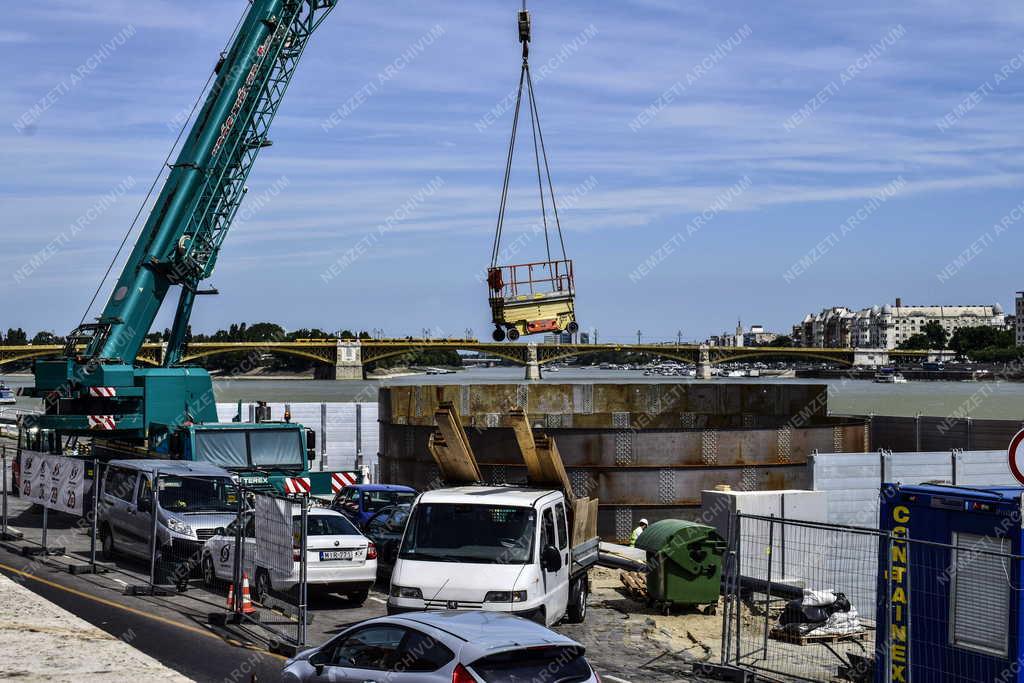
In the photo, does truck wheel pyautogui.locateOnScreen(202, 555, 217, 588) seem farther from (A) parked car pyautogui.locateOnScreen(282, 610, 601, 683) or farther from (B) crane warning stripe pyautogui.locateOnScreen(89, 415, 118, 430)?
(B) crane warning stripe pyautogui.locateOnScreen(89, 415, 118, 430)

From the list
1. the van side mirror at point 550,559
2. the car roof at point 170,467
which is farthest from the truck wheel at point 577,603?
the car roof at point 170,467

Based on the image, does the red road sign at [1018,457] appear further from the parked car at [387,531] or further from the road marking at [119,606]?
the parked car at [387,531]

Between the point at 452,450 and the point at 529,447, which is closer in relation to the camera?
the point at 529,447

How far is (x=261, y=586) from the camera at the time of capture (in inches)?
587

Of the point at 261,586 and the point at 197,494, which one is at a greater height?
the point at 197,494

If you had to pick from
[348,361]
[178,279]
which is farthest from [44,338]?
[178,279]

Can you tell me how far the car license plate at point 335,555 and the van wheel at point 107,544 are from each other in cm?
561

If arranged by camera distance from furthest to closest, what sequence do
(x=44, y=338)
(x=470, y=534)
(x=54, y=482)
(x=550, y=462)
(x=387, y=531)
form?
(x=44, y=338)
(x=54, y=482)
(x=387, y=531)
(x=550, y=462)
(x=470, y=534)

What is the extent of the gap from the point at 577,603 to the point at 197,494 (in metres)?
6.51

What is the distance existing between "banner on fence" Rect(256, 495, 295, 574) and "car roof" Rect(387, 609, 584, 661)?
3726mm

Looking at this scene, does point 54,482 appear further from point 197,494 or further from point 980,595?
point 980,595

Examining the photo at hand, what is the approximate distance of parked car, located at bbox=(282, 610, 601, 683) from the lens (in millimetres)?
8359

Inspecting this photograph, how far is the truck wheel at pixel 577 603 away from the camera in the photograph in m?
15.2

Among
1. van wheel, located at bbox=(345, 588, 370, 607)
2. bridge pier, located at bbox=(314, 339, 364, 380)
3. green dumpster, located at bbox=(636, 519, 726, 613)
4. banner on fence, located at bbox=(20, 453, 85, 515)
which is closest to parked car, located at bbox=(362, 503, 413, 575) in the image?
van wheel, located at bbox=(345, 588, 370, 607)
